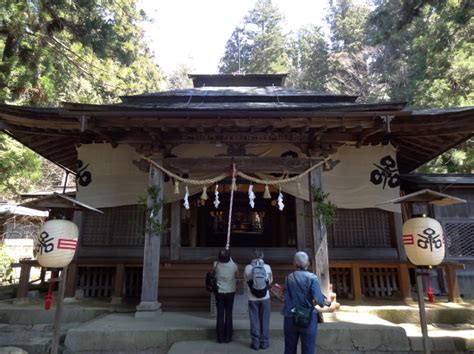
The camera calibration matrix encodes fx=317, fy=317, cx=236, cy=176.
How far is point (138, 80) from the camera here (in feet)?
71.5

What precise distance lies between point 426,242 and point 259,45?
3858 centimetres

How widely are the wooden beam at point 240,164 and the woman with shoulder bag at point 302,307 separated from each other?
10.9ft

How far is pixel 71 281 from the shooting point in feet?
26.8

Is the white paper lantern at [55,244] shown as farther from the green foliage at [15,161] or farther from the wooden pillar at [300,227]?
the green foliage at [15,161]

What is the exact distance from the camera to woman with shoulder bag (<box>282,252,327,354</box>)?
3.97 m

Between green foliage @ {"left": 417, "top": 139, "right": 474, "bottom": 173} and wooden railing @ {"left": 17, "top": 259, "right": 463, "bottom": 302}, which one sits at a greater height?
green foliage @ {"left": 417, "top": 139, "right": 474, "bottom": 173}

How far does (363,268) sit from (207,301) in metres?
4.19

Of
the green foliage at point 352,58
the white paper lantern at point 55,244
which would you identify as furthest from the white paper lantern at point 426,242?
the green foliage at point 352,58

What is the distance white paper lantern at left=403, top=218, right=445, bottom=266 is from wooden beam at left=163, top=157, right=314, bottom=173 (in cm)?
279

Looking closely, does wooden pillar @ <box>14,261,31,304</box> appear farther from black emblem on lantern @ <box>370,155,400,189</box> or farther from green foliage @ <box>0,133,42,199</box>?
black emblem on lantern @ <box>370,155,400,189</box>

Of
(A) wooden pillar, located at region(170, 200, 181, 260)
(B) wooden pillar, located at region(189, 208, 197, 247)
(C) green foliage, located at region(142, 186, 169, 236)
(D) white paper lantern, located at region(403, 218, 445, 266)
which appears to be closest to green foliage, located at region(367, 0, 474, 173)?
(D) white paper lantern, located at region(403, 218, 445, 266)

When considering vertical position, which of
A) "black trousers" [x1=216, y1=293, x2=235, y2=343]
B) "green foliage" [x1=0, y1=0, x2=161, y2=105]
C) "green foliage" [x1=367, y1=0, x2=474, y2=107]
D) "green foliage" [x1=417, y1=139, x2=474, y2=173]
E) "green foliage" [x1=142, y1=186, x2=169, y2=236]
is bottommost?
"black trousers" [x1=216, y1=293, x2=235, y2=343]

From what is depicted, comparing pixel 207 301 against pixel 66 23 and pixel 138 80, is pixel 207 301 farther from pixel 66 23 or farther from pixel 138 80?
pixel 138 80

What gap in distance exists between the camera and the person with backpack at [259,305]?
507cm
